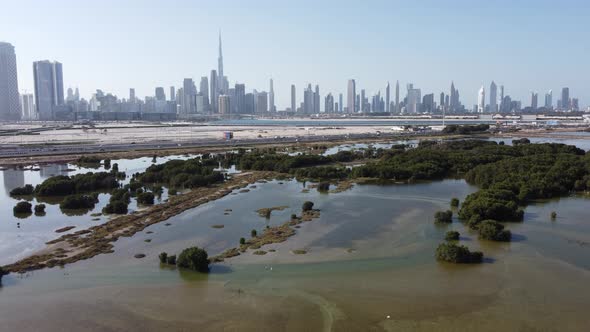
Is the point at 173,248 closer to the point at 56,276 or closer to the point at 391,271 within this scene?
the point at 56,276

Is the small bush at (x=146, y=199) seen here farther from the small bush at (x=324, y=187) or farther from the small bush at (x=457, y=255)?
the small bush at (x=457, y=255)

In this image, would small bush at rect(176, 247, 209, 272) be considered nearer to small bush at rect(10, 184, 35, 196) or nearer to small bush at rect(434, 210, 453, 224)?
small bush at rect(434, 210, 453, 224)

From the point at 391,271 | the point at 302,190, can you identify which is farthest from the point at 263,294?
the point at 302,190

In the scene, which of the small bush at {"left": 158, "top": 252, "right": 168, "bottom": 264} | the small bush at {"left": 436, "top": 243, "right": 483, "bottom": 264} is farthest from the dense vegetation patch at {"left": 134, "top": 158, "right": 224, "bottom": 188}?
the small bush at {"left": 436, "top": 243, "right": 483, "bottom": 264}

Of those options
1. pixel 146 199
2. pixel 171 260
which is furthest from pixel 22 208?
pixel 171 260

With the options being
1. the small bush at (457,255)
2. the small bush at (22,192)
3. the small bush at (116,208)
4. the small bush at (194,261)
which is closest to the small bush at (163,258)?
the small bush at (194,261)

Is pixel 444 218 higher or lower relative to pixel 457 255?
higher

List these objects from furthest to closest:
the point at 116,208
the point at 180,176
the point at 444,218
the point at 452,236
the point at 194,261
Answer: the point at 180,176, the point at 116,208, the point at 444,218, the point at 452,236, the point at 194,261

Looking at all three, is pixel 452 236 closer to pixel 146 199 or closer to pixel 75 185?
pixel 146 199
